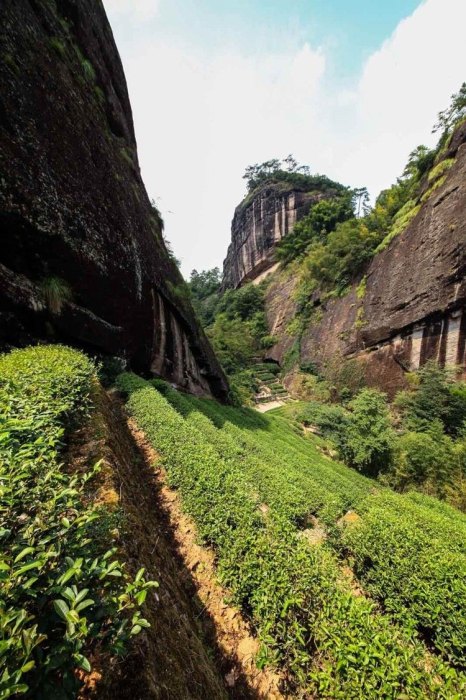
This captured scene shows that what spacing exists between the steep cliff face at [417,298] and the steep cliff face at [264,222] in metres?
22.2

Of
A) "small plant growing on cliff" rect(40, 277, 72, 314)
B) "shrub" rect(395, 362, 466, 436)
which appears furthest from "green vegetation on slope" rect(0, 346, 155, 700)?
"shrub" rect(395, 362, 466, 436)

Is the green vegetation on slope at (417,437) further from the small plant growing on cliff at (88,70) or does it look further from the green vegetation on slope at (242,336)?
the small plant growing on cliff at (88,70)

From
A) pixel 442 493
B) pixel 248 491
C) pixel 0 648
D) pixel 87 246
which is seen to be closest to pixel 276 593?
pixel 248 491

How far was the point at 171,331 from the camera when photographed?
39.4 ft

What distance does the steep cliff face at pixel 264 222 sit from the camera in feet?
130

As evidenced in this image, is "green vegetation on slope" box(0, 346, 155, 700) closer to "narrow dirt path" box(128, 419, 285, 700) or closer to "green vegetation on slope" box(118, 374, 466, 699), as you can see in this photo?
"green vegetation on slope" box(118, 374, 466, 699)

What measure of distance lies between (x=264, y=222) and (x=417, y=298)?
31.8 meters

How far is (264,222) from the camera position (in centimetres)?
4175

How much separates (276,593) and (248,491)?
5.04ft

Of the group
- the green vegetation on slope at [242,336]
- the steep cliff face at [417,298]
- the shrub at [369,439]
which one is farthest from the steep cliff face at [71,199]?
the steep cliff face at [417,298]

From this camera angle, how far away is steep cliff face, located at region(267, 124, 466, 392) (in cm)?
1389

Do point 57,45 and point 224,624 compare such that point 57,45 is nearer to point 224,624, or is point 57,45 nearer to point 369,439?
point 224,624

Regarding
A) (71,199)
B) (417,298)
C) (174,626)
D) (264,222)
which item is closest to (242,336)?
(417,298)

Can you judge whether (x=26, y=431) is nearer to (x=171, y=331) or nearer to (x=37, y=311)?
(x=37, y=311)
